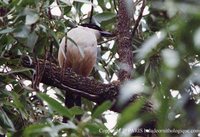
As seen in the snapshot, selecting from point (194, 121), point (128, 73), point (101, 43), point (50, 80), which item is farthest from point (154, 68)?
point (194, 121)

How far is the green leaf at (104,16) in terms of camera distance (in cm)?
222

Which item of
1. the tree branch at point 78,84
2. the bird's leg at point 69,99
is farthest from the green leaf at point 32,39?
the bird's leg at point 69,99

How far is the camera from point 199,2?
23.1 inches

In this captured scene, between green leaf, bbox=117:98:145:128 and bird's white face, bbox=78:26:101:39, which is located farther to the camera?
bird's white face, bbox=78:26:101:39

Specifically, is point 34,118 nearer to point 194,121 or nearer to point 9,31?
point 9,31

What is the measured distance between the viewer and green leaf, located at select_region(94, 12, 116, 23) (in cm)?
222

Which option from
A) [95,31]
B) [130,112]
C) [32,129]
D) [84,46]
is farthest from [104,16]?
[130,112]

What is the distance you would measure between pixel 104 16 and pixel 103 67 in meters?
0.32

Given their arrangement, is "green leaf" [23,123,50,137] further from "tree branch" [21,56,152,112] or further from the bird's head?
the bird's head

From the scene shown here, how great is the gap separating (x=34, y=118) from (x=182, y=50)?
52.0 inches

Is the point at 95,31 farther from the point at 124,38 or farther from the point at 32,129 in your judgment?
the point at 32,129

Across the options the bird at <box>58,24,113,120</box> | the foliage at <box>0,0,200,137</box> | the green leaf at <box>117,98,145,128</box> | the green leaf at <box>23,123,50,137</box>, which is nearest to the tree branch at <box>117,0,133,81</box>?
the foliage at <box>0,0,200,137</box>

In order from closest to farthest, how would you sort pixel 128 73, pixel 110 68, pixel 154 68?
1. pixel 128 73
2. pixel 154 68
3. pixel 110 68

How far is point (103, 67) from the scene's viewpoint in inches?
96.0
